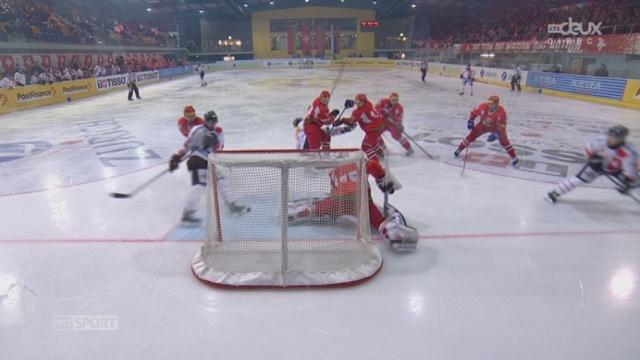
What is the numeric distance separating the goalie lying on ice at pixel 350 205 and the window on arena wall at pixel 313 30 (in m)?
44.3

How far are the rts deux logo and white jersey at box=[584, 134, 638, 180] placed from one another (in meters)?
15.0

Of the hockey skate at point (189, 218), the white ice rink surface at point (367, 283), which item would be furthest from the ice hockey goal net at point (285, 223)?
the hockey skate at point (189, 218)

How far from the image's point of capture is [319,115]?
18.1 ft

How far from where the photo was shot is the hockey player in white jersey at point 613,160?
4.40 metres

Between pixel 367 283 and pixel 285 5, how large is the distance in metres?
46.2

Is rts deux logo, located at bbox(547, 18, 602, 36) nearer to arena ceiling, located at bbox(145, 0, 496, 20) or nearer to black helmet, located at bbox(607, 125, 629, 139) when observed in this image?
black helmet, located at bbox(607, 125, 629, 139)

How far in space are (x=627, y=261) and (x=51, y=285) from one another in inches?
210

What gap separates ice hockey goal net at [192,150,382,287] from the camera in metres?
3.33

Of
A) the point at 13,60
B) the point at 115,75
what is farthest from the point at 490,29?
the point at 13,60

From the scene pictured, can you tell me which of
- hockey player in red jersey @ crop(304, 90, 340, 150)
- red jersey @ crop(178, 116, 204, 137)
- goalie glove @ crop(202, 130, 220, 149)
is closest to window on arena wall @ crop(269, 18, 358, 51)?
hockey player in red jersey @ crop(304, 90, 340, 150)

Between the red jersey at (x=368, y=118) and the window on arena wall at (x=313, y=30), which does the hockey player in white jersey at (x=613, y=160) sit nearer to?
the red jersey at (x=368, y=118)

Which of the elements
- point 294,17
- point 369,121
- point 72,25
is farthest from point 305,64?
point 369,121

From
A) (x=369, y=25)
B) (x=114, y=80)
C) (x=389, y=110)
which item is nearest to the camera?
(x=389, y=110)

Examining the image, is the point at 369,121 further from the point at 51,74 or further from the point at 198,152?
the point at 51,74
